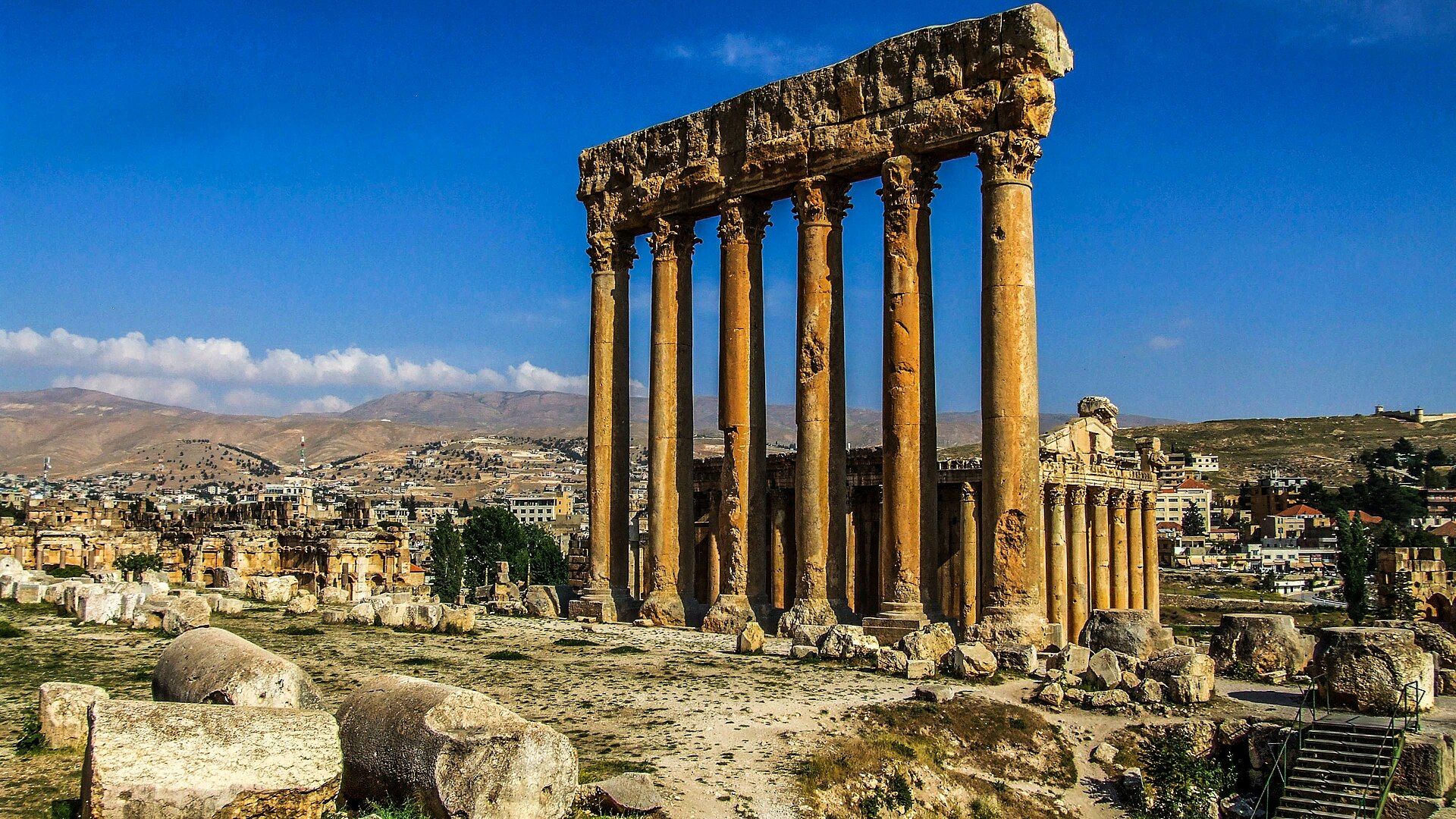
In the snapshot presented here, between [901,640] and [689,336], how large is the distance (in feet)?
38.9

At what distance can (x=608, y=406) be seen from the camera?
34156mm

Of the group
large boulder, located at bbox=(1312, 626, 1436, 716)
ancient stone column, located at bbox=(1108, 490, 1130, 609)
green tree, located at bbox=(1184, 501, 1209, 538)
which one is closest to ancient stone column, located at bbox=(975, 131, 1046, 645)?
large boulder, located at bbox=(1312, 626, 1436, 716)

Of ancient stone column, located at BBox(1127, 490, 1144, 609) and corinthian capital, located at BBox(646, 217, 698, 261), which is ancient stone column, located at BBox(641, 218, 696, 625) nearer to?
corinthian capital, located at BBox(646, 217, 698, 261)

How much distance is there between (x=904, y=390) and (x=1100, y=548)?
1652 cm

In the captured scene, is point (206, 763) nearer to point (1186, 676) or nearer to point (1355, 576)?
point (1186, 676)

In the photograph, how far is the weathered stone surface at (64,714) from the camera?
14.6 meters

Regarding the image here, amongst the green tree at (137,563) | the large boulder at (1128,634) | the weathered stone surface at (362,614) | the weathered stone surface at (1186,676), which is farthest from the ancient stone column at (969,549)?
the green tree at (137,563)

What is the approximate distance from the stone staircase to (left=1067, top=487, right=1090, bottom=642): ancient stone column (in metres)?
20.0

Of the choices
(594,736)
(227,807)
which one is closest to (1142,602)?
(594,736)

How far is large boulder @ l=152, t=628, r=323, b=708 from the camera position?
13469 mm

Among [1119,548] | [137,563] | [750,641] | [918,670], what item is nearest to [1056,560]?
[1119,548]

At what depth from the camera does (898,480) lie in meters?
26.5

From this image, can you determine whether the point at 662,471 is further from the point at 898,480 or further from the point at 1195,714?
the point at 1195,714

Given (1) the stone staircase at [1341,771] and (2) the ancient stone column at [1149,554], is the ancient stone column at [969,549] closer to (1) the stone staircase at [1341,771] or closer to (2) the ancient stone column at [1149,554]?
(2) the ancient stone column at [1149,554]
